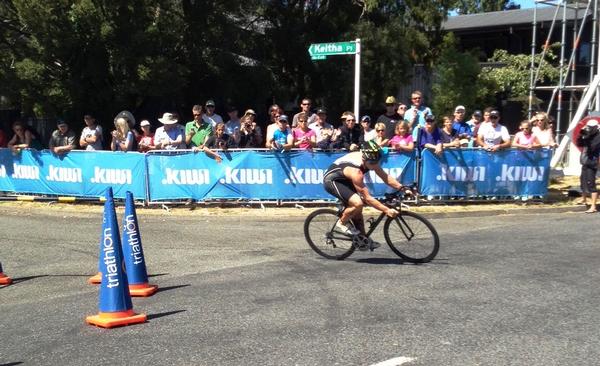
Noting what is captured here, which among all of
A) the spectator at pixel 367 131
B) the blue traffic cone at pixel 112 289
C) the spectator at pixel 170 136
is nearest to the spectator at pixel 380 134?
the spectator at pixel 367 131

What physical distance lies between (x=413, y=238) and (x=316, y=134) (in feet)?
17.3

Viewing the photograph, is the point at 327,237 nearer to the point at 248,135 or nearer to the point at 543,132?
the point at 248,135

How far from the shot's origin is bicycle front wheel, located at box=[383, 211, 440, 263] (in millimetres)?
8586

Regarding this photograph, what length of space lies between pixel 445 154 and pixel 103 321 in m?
8.93

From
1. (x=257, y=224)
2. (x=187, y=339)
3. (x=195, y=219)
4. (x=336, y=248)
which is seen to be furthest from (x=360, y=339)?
(x=195, y=219)

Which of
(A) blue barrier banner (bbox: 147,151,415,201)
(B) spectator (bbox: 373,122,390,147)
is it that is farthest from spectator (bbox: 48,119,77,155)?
(B) spectator (bbox: 373,122,390,147)

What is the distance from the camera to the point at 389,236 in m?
8.84

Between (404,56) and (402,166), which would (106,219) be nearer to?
(402,166)

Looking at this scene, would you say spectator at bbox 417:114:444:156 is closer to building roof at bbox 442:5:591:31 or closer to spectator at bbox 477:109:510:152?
spectator at bbox 477:109:510:152

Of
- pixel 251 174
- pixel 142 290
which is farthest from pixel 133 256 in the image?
pixel 251 174

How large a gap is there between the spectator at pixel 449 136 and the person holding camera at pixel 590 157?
2.48 meters

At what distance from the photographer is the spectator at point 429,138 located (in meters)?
13.3

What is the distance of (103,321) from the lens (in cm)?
Result: 602

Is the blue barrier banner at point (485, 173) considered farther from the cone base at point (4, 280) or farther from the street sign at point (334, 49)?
the cone base at point (4, 280)
